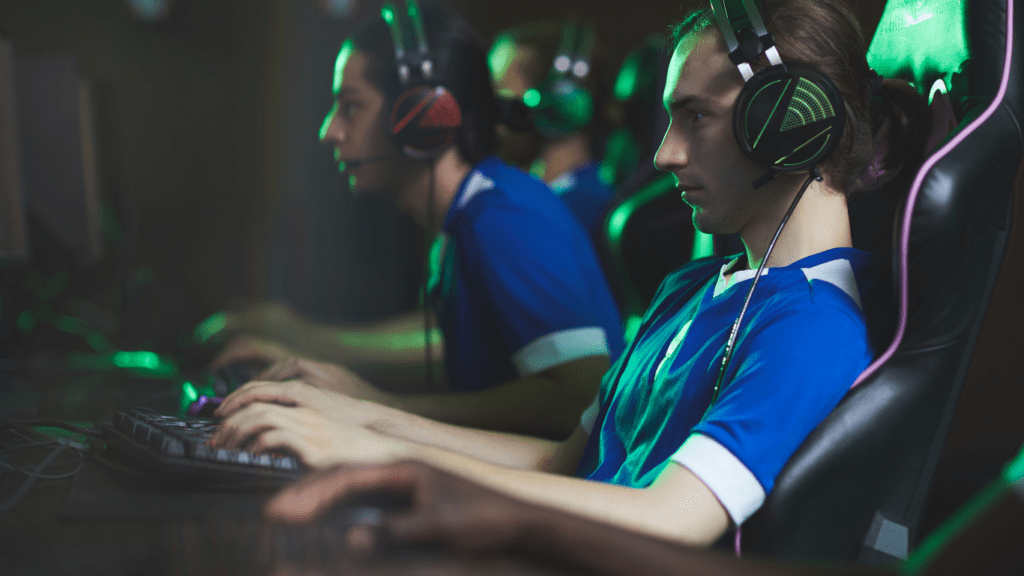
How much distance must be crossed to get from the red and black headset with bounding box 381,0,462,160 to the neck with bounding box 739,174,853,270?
658mm

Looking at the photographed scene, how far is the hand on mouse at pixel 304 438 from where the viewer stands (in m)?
0.64

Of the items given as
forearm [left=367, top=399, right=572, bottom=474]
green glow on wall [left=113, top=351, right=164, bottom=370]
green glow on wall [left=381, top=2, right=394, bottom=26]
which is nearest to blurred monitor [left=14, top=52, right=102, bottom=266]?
green glow on wall [left=113, top=351, right=164, bottom=370]

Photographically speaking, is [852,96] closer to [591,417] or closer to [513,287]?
[591,417]

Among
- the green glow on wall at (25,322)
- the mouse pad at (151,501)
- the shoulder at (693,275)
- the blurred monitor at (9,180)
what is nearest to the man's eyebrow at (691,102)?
the shoulder at (693,275)

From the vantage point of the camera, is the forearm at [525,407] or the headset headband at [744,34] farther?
the forearm at [525,407]

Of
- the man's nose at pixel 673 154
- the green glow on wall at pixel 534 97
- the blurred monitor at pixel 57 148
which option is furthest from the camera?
the green glow on wall at pixel 534 97

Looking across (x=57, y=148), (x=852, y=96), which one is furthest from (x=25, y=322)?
(x=852, y=96)

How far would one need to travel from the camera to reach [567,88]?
2137mm

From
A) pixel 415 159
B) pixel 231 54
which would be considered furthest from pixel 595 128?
pixel 231 54

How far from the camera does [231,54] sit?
9.98 ft

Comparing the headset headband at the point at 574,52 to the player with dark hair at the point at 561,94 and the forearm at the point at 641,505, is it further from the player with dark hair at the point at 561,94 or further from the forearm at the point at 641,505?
the forearm at the point at 641,505

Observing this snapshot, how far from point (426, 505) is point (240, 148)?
9.81ft

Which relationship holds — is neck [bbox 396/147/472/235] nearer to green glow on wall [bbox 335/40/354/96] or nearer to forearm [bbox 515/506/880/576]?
green glow on wall [bbox 335/40/354/96]

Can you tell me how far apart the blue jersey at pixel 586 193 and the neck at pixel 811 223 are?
4.87 ft
